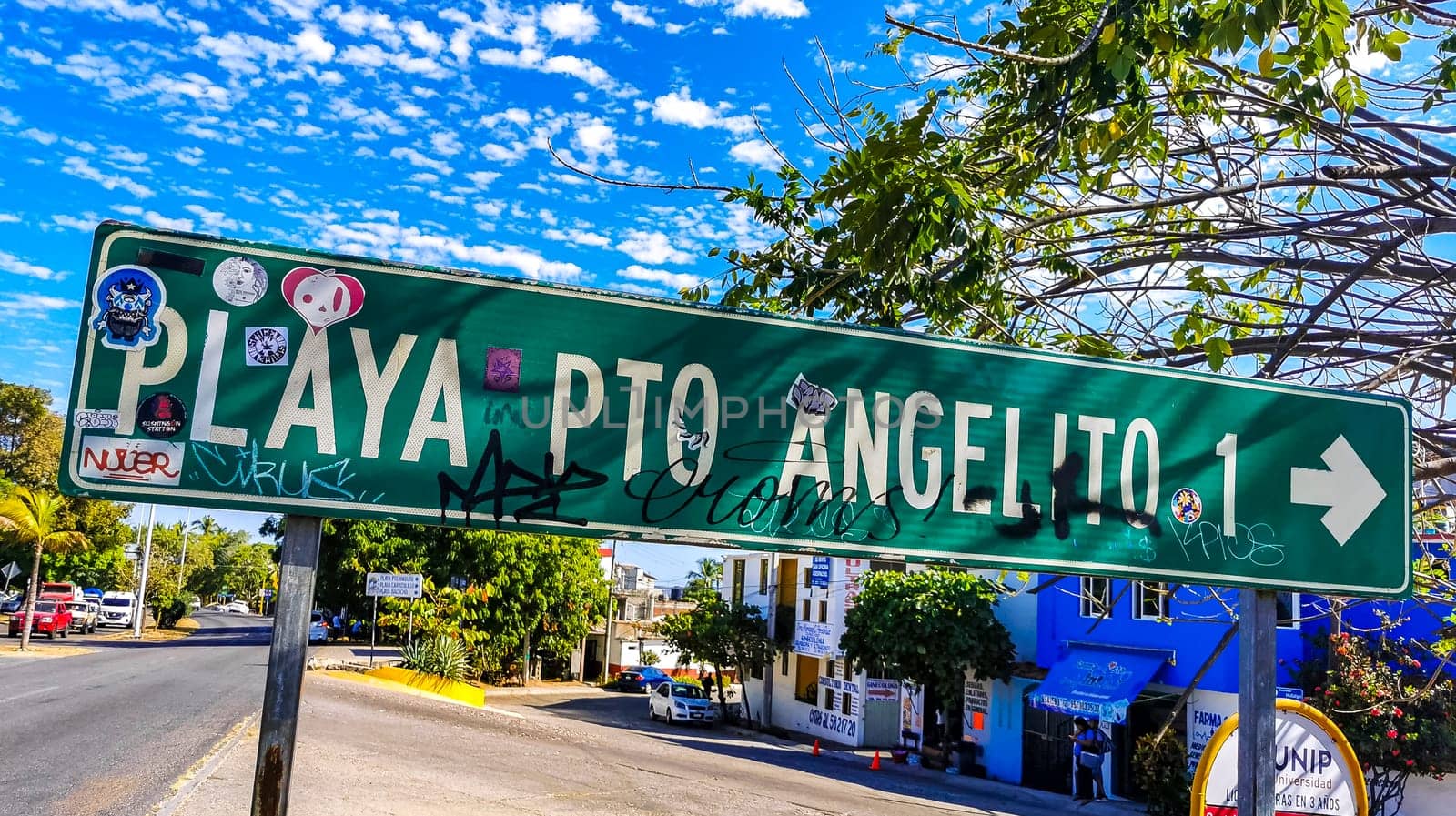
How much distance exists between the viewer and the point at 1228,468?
2.84m

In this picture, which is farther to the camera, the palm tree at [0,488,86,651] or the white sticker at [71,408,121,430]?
the palm tree at [0,488,86,651]

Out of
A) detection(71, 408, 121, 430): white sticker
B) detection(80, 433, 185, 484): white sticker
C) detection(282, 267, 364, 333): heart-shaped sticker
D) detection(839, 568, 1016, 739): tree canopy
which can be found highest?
detection(282, 267, 364, 333): heart-shaped sticker

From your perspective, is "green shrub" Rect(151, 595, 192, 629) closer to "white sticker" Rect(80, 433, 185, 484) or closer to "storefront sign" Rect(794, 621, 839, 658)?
"storefront sign" Rect(794, 621, 839, 658)

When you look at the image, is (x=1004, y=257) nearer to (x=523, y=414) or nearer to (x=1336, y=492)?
(x=1336, y=492)

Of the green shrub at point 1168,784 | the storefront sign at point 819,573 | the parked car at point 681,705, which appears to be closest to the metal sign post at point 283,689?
the green shrub at point 1168,784

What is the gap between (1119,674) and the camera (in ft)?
68.0

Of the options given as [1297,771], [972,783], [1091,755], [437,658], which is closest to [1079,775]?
[1091,755]

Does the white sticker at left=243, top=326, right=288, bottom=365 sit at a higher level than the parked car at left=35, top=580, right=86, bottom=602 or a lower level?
higher

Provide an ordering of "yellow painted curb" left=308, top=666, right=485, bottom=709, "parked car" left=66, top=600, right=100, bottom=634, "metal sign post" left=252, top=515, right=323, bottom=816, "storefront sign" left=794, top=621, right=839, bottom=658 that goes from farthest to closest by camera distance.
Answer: "parked car" left=66, top=600, right=100, bottom=634, "storefront sign" left=794, top=621, right=839, bottom=658, "yellow painted curb" left=308, top=666, right=485, bottom=709, "metal sign post" left=252, top=515, right=323, bottom=816

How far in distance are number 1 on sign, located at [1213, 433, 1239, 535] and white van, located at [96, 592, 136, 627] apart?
62.6 m

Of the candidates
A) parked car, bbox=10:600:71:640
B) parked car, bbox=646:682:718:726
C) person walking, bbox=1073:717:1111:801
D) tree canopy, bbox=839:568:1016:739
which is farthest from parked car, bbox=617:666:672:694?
person walking, bbox=1073:717:1111:801

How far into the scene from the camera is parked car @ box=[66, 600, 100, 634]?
143 feet

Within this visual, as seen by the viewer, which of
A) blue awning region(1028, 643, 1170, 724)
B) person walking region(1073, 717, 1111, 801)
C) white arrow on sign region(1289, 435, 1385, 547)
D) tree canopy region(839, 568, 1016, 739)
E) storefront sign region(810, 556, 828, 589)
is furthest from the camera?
storefront sign region(810, 556, 828, 589)

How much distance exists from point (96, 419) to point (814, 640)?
112ft
